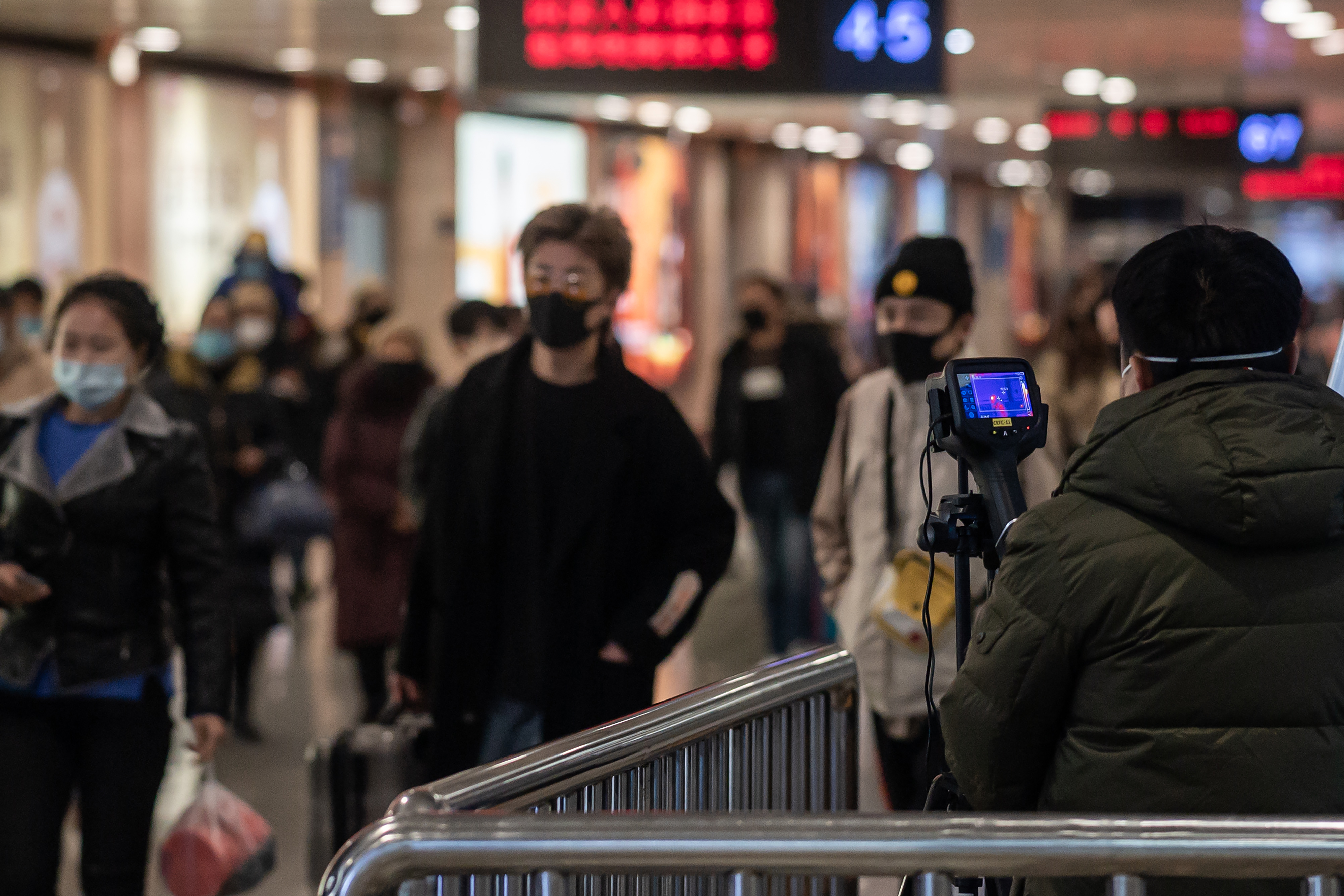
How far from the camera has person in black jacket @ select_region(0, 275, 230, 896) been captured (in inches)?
138

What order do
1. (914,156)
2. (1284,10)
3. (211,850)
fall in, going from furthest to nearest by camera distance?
(914,156)
(1284,10)
(211,850)

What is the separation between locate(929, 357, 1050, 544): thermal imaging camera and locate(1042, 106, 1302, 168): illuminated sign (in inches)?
383

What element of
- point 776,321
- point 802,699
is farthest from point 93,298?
point 776,321

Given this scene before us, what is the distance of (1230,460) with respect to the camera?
2018mm

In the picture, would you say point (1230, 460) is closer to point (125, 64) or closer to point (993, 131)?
point (125, 64)

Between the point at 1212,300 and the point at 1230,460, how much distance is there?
0.79 feet

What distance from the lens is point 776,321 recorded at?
905cm

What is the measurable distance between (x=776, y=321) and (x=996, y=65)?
6169 mm

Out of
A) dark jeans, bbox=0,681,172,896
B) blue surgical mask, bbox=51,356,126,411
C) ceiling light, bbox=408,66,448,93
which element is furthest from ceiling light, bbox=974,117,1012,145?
dark jeans, bbox=0,681,172,896

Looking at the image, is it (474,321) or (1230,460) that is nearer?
(1230,460)

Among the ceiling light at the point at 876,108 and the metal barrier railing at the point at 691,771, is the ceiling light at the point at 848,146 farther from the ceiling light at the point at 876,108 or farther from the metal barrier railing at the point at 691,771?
the metal barrier railing at the point at 691,771

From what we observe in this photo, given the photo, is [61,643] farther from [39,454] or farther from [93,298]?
Answer: [93,298]

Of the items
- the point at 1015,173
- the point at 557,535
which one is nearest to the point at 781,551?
the point at 557,535

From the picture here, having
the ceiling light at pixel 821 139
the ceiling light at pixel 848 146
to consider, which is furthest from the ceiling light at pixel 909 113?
the ceiling light at pixel 848 146
